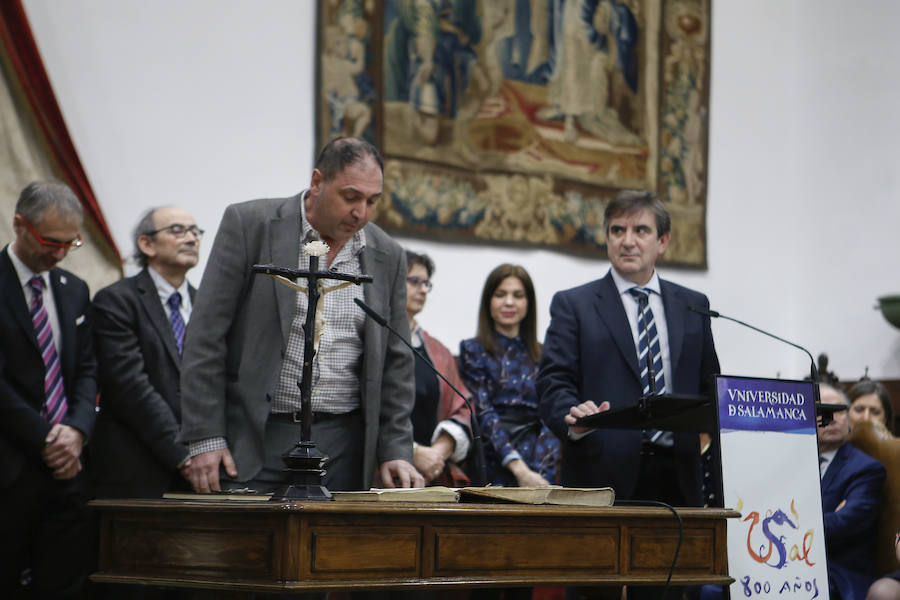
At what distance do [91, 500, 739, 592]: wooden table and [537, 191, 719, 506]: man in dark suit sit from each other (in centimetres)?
61

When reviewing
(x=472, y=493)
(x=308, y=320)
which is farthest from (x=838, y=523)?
(x=308, y=320)

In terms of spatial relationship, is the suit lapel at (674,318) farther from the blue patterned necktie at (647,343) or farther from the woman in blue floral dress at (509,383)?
the woman in blue floral dress at (509,383)

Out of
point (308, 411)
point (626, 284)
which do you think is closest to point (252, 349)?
point (308, 411)

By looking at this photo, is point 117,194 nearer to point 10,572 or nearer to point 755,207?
point 10,572

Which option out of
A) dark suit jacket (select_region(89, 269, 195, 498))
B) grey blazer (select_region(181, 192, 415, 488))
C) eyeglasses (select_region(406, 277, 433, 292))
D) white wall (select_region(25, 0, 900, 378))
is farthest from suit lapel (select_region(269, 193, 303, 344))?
white wall (select_region(25, 0, 900, 378))

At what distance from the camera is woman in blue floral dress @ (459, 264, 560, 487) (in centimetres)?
465

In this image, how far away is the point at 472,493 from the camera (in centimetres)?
252

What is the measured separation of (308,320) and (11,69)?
3279 millimetres

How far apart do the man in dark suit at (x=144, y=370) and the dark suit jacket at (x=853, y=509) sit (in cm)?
253

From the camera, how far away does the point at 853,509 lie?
4.38 meters

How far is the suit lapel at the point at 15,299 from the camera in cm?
382

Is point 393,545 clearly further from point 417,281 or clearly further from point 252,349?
point 417,281

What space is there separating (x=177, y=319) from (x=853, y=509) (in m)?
2.76

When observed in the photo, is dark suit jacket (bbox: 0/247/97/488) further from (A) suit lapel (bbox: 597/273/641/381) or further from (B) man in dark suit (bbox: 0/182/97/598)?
(A) suit lapel (bbox: 597/273/641/381)
